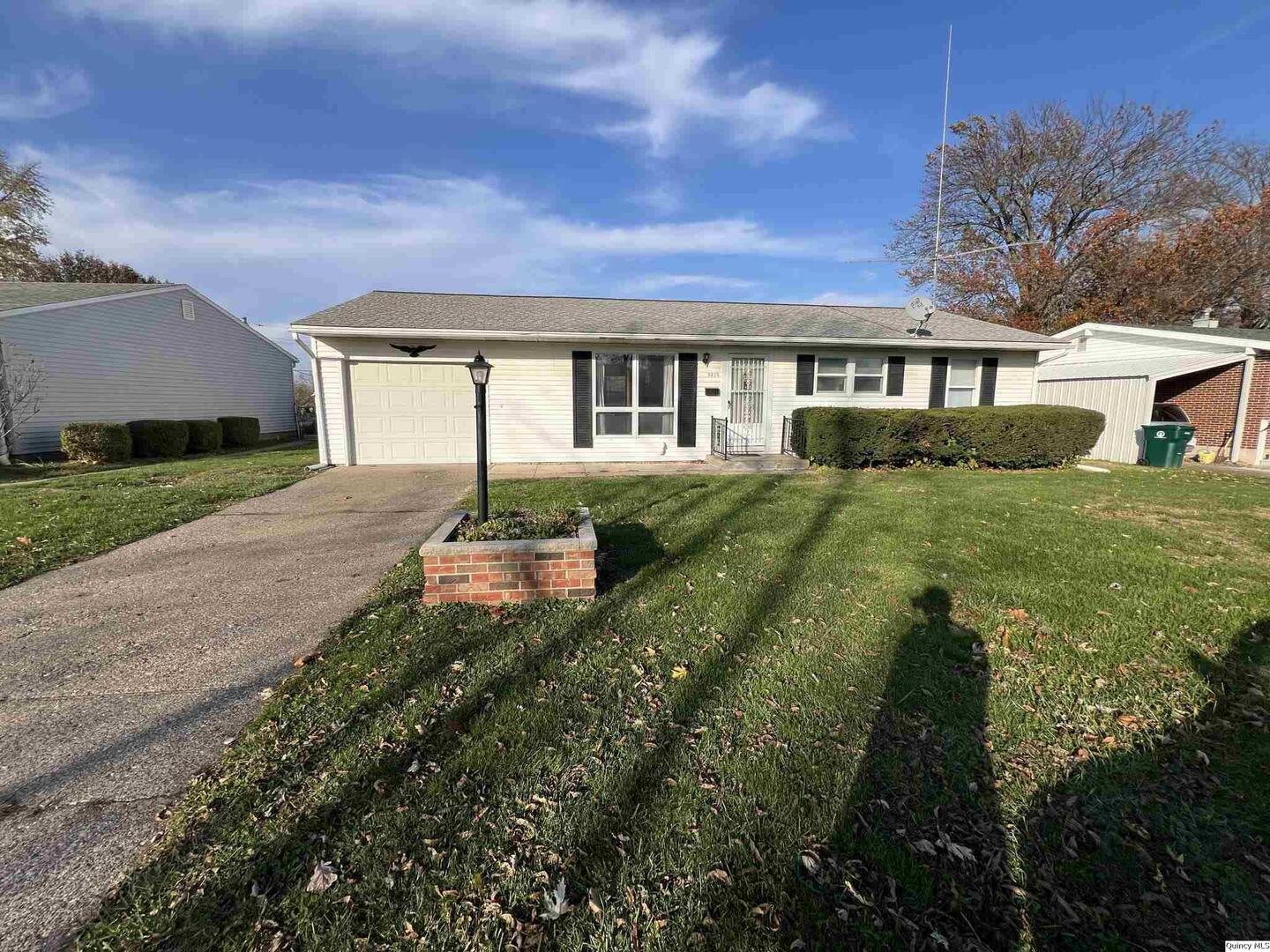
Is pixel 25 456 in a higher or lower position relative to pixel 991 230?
lower

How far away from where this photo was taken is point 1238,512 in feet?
20.8

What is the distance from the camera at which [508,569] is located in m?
3.71

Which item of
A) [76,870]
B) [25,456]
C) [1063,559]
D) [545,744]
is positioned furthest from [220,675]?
[25,456]

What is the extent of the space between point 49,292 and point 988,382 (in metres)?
23.0

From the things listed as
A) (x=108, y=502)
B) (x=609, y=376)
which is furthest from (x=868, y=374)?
(x=108, y=502)

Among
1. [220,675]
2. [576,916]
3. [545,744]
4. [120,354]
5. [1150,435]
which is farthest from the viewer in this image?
[120,354]

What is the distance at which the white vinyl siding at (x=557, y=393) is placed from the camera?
10.4 meters

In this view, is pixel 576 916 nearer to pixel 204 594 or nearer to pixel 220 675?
pixel 220 675

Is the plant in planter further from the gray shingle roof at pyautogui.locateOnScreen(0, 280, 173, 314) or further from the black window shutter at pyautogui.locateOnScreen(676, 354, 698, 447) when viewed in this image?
the gray shingle roof at pyautogui.locateOnScreen(0, 280, 173, 314)

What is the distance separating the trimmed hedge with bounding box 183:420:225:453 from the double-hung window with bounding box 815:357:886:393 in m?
16.0

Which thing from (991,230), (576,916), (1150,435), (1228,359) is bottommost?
(576,916)

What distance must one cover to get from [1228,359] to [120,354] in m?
26.1

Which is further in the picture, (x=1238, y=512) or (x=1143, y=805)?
(x=1238, y=512)

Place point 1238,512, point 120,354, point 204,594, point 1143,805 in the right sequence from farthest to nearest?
point 120,354
point 1238,512
point 204,594
point 1143,805
